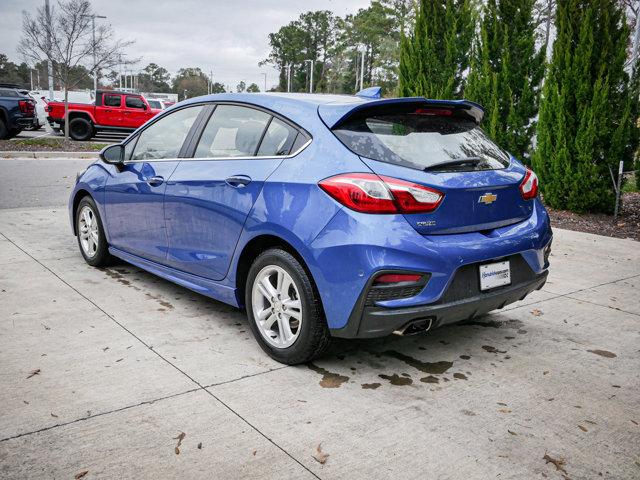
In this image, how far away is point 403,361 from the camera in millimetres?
3617

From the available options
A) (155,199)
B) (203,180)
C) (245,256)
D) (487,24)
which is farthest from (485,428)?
(487,24)

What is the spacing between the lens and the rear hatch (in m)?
3.12

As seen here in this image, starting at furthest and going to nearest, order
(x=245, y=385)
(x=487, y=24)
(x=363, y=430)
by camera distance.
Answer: (x=487, y=24) < (x=245, y=385) < (x=363, y=430)

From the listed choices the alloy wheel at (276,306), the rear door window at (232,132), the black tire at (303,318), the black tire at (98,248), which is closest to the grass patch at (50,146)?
the black tire at (98,248)

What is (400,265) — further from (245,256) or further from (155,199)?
(155,199)

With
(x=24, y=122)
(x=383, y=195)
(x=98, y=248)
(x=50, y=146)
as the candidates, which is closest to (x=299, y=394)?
(x=383, y=195)

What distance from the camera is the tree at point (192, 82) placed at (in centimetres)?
12875

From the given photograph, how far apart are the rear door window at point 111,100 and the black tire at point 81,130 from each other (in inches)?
40.0

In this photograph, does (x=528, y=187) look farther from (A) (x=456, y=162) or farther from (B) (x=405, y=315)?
(B) (x=405, y=315)

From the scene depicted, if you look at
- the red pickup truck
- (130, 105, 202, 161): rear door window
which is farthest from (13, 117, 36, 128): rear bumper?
(130, 105, 202, 161): rear door window

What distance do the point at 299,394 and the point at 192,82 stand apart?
134 meters

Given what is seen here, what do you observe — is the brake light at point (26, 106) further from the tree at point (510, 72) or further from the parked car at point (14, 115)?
the tree at point (510, 72)

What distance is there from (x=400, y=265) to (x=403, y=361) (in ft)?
2.95

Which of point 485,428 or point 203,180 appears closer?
point 485,428
